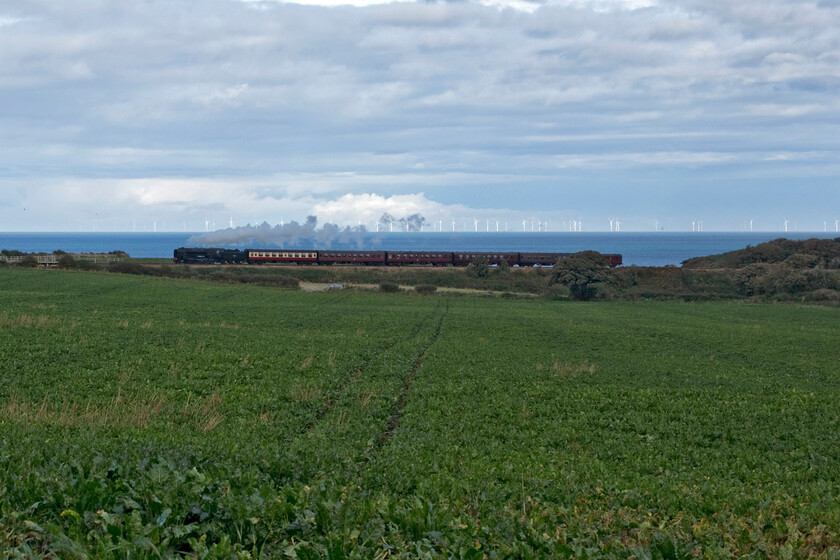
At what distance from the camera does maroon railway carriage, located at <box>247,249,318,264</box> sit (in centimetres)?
9900

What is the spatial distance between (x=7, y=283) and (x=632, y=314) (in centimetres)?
4708

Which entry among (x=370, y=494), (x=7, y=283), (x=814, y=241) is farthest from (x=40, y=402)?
(x=814, y=241)

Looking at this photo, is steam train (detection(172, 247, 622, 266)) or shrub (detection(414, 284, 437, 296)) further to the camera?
steam train (detection(172, 247, 622, 266))

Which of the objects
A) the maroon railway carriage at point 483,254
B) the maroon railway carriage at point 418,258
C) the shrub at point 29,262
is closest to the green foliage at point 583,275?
the maroon railway carriage at point 483,254

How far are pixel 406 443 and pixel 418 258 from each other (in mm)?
89066

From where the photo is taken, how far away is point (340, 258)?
101m

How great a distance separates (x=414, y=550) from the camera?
6.04m

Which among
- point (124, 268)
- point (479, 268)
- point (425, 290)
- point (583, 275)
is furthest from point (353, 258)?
point (583, 275)

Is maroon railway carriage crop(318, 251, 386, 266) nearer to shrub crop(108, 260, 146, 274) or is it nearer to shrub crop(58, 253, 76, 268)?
shrub crop(108, 260, 146, 274)

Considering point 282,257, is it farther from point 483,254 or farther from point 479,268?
point 483,254

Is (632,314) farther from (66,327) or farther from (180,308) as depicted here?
(66,327)

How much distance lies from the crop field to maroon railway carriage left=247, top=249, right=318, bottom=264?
64.3 metres

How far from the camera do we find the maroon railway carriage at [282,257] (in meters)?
99.0

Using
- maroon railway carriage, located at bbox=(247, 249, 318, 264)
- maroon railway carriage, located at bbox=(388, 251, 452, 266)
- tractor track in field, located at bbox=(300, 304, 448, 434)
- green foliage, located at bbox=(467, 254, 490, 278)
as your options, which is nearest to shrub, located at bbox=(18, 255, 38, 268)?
maroon railway carriage, located at bbox=(247, 249, 318, 264)
